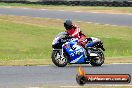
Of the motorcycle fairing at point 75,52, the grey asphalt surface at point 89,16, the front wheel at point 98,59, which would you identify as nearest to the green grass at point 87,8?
the grey asphalt surface at point 89,16

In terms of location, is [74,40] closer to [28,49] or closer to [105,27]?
[28,49]

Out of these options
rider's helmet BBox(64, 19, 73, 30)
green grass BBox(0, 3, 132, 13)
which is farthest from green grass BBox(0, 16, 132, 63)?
green grass BBox(0, 3, 132, 13)

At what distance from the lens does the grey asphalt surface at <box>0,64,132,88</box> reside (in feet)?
40.7

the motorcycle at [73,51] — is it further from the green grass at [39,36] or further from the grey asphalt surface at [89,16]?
the grey asphalt surface at [89,16]

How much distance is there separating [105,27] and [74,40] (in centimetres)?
1876

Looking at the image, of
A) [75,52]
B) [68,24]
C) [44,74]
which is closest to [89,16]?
[75,52]

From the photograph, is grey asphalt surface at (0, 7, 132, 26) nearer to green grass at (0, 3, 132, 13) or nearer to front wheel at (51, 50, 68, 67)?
green grass at (0, 3, 132, 13)

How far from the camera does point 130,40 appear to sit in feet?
95.3

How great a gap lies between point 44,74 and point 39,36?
15.9m

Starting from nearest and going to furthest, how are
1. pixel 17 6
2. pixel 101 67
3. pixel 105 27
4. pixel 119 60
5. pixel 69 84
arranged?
pixel 69 84, pixel 101 67, pixel 119 60, pixel 105 27, pixel 17 6

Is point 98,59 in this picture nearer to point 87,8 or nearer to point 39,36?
point 39,36

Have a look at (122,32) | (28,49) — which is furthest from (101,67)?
(122,32)

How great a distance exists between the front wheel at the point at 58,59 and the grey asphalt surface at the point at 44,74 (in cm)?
16

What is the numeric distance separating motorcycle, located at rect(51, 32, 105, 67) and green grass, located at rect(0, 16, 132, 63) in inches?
217
